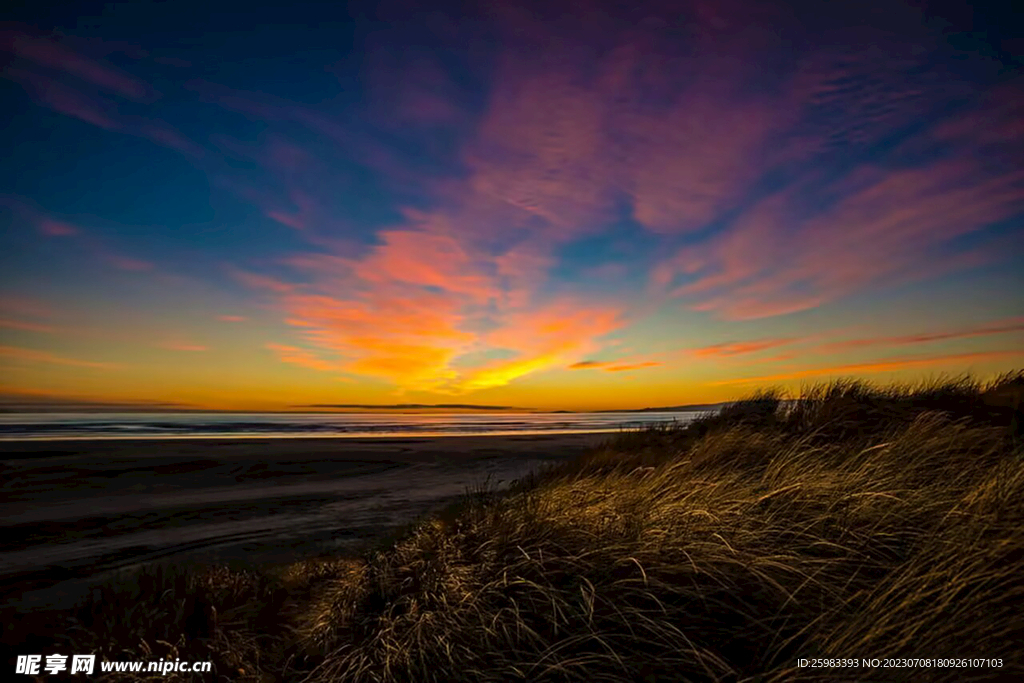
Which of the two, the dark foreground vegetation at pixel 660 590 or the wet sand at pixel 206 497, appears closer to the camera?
the dark foreground vegetation at pixel 660 590

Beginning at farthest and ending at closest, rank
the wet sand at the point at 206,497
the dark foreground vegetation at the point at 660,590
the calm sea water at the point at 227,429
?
the calm sea water at the point at 227,429 → the wet sand at the point at 206,497 → the dark foreground vegetation at the point at 660,590

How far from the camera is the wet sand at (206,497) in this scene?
32.4ft

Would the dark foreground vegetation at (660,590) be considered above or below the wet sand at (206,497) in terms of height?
above

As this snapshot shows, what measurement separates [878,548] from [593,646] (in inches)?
87.7

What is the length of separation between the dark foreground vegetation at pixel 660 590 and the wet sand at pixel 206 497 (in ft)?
10.4

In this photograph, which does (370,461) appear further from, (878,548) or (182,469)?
(878,548)

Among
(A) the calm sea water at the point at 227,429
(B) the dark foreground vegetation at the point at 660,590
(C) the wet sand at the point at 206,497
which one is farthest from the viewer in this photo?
(A) the calm sea water at the point at 227,429

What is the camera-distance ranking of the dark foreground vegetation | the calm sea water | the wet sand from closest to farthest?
1. the dark foreground vegetation
2. the wet sand
3. the calm sea water

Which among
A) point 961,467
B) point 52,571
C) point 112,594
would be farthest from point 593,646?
point 52,571

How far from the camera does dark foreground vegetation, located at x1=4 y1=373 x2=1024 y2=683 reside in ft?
9.47

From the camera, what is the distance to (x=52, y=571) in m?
8.69

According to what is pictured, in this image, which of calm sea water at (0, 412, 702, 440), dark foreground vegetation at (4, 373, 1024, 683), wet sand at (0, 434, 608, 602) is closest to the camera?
dark foreground vegetation at (4, 373, 1024, 683)

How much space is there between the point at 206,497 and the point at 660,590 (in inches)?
625

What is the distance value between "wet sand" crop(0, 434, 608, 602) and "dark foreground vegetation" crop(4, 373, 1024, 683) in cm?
318
